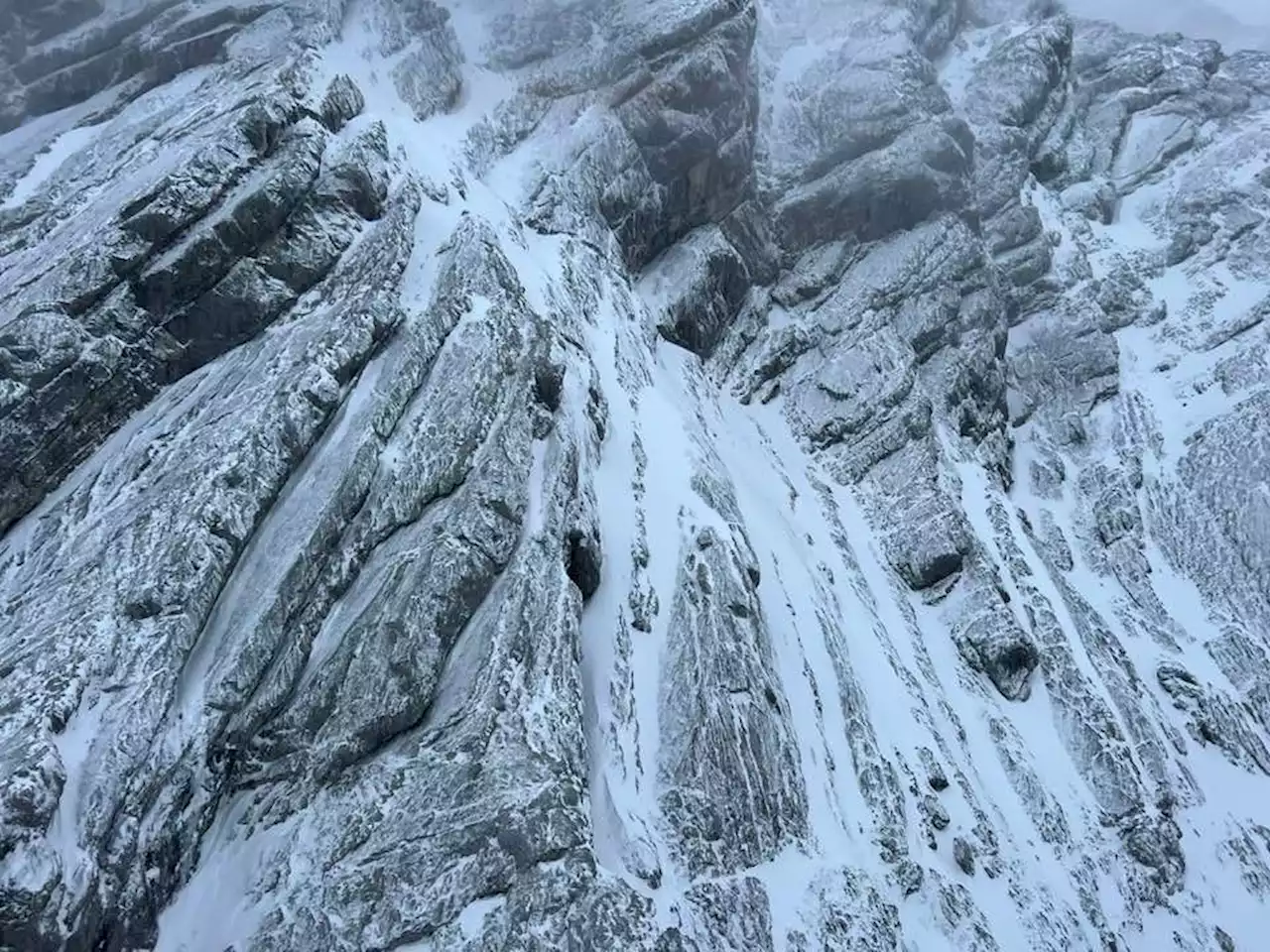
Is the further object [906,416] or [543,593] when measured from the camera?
[906,416]

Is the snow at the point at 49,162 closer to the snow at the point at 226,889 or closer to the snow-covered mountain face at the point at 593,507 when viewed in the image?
the snow-covered mountain face at the point at 593,507

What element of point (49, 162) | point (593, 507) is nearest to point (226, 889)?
point (593, 507)

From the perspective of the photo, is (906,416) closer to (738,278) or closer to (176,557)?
(738,278)

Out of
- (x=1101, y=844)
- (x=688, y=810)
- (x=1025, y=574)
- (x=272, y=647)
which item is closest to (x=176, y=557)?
(x=272, y=647)

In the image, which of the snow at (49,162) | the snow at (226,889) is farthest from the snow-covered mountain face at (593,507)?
the snow at (49,162)

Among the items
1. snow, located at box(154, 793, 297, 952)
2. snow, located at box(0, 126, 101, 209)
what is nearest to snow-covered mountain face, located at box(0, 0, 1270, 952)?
snow, located at box(154, 793, 297, 952)

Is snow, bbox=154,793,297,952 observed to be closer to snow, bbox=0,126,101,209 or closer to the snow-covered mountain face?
the snow-covered mountain face
